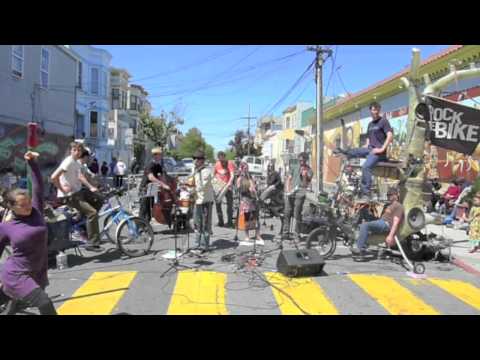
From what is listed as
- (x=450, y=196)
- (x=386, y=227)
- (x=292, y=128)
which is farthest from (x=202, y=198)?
(x=292, y=128)

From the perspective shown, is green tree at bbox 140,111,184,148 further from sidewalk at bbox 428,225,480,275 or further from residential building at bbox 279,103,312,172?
sidewalk at bbox 428,225,480,275

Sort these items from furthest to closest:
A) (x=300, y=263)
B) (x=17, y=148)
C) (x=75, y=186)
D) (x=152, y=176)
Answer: (x=17, y=148)
(x=152, y=176)
(x=75, y=186)
(x=300, y=263)

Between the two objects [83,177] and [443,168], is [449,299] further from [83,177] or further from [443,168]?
[443,168]

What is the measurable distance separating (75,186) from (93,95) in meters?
32.8

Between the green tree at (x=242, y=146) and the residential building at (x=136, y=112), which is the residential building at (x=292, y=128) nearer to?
the green tree at (x=242, y=146)

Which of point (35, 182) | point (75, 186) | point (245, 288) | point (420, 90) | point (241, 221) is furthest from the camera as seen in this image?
point (420, 90)

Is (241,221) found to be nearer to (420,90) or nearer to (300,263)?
Result: (300,263)

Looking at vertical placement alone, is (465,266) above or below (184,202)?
below

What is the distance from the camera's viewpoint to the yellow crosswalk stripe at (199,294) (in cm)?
514

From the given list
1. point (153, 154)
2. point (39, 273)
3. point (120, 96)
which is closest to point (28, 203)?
point (39, 273)

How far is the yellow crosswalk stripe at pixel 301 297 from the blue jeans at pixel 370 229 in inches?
68.0

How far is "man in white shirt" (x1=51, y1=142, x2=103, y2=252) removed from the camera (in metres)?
7.18

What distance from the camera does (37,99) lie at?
2123 cm

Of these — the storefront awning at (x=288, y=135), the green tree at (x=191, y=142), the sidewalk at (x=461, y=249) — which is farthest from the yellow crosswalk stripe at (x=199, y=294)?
the green tree at (x=191, y=142)
